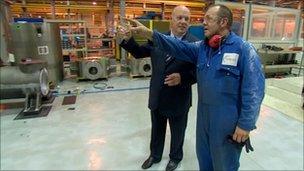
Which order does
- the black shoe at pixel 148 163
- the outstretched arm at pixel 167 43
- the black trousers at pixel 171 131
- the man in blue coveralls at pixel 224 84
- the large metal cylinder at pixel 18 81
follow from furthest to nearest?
the large metal cylinder at pixel 18 81 → the black shoe at pixel 148 163 → the black trousers at pixel 171 131 → the outstretched arm at pixel 167 43 → the man in blue coveralls at pixel 224 84

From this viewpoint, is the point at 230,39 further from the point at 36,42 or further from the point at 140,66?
the point at 140,66

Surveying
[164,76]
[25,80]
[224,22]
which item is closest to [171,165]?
[164,76]

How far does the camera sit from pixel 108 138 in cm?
283

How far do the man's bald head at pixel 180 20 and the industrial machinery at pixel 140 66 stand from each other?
3.91 meters

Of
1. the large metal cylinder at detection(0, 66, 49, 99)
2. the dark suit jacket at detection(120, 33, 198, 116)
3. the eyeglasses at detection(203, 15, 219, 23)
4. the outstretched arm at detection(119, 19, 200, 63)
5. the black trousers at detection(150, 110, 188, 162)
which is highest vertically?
the eyeglasses at detection(203, 15, 219, 23)

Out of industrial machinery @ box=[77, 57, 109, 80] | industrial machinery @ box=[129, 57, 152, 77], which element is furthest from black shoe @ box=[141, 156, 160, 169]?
industrial machinery @ box=[129, 57, 152, 77]

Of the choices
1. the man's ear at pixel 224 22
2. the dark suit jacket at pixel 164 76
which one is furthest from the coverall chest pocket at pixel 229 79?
the dark suit jacket at pixel 164 76

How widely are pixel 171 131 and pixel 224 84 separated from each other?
95 centimetres

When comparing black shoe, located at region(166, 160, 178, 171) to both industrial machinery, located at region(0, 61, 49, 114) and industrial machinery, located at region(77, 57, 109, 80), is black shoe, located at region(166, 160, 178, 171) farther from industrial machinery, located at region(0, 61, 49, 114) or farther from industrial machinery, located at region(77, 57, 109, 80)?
industrial machinery, located at region(77, 57, 109, 80)

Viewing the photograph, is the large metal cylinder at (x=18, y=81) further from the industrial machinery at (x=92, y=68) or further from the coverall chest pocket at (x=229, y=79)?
the coverall chest pocket at (x=229, y=79)

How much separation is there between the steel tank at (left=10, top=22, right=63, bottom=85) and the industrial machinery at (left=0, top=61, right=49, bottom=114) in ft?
2.61

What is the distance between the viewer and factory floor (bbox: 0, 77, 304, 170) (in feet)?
7.59

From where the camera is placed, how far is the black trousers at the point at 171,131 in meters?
2.10

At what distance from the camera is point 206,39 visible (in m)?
1.48
